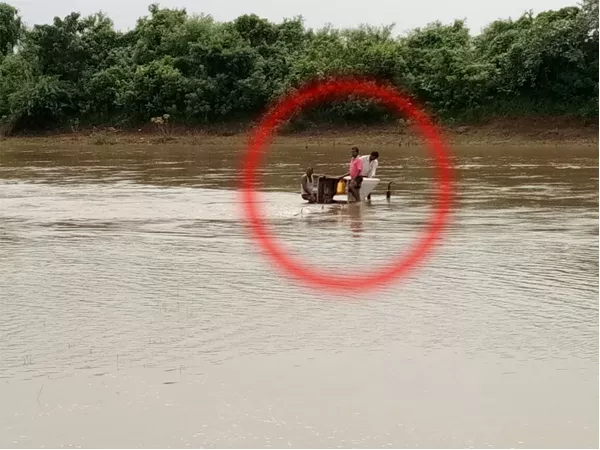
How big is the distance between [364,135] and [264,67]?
8067 millimetres

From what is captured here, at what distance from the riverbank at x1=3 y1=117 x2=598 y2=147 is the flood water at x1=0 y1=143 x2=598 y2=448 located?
23.5 metres

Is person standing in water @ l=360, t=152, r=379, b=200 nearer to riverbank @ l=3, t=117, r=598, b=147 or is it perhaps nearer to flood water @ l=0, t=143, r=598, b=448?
flood water @ l=0, t=143, r=598, b=448

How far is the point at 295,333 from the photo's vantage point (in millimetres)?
8211

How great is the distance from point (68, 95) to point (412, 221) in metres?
38.5

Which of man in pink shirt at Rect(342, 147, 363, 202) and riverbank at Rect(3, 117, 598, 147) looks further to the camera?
riverbank at Rect(3, 117, 598, 147)

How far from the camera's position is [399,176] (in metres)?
25.0

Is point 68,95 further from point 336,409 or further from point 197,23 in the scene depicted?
point 336,409

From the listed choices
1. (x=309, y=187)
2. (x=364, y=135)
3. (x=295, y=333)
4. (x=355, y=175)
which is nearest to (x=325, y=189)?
(x=309, y=187)

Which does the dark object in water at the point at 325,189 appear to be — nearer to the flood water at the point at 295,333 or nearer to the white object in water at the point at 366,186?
the white object in water at the point at 366,186
